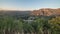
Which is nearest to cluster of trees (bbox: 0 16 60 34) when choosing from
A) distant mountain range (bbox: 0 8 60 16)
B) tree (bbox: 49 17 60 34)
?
tree (bbox: 49 17 60 34)

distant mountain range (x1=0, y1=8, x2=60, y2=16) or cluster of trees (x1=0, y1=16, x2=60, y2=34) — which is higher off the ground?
distant mountain range (x1=0, y1=8, x2=60, y2=16)

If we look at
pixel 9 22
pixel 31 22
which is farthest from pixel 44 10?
pixel 9 22

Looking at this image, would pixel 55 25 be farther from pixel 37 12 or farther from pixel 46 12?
pixel 37 12

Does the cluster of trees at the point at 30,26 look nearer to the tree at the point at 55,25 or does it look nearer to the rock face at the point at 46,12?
the tree at the point at 55,25

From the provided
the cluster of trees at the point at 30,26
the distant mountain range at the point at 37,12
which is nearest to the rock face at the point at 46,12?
the distant mountain range at the point at 37,12

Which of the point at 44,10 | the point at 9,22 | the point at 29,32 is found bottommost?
the point at 29,32

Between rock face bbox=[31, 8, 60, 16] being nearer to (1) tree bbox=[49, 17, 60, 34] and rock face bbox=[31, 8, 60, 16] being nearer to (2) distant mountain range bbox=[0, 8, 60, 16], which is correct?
(2) distant mountain range bbox=[0, 8, 60, 16]

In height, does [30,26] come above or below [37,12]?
below

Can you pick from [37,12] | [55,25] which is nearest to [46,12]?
[37,12]

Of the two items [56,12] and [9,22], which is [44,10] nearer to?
→ [56,12]
